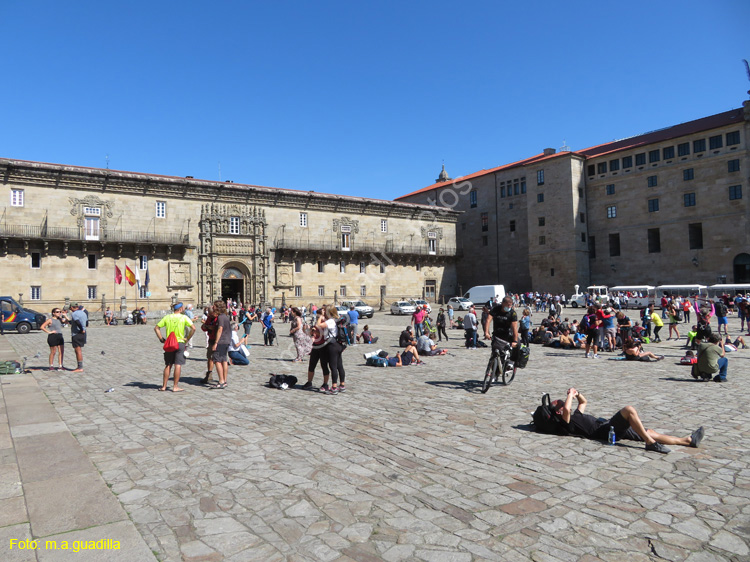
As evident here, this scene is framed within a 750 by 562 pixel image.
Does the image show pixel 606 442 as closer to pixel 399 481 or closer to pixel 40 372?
pixel 399 481

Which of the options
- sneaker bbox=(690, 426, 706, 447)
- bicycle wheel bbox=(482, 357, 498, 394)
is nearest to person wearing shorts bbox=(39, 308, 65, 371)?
bicycle wheel bbox=(482, 357, 498, 394)

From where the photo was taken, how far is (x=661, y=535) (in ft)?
11.2

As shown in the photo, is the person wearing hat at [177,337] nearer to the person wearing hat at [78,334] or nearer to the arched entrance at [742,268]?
the person wearing hat at [78,334]

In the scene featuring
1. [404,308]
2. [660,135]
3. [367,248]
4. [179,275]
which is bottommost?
[404,308]

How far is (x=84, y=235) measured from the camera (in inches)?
1364

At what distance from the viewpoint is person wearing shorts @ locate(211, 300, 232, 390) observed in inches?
369

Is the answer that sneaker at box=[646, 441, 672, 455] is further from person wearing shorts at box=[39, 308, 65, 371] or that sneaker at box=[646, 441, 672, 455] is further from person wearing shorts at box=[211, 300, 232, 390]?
person wearing shorts at box=[39, 308, 65, 371]

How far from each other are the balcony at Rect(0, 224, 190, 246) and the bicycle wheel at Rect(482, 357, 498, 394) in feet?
109

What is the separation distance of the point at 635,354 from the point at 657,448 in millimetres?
8370

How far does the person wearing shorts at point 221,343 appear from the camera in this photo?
9.38 meters

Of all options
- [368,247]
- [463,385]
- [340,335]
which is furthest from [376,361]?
[368,247]

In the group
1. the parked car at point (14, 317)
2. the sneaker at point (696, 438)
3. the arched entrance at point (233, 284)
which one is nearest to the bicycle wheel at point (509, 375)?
the sneaker at point (696, 438)

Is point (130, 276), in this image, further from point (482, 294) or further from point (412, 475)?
point (412, 475)

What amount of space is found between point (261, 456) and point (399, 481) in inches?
62.0
